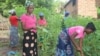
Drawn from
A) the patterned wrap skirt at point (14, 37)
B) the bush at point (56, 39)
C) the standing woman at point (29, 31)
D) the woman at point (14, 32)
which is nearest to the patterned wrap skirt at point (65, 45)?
the bush at point (56, 39)

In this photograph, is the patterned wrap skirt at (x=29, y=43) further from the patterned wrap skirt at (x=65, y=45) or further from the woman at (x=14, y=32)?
the woman at (x=14, y=32)

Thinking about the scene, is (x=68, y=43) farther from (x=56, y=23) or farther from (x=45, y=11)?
(x=45, y=11)

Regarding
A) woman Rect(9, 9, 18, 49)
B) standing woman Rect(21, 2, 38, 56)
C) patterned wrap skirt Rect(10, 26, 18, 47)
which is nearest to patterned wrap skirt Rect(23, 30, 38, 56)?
standing woman Rect(21, 2, 38, 56)

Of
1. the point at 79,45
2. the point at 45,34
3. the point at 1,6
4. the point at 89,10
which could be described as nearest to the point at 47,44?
the point at 45,34

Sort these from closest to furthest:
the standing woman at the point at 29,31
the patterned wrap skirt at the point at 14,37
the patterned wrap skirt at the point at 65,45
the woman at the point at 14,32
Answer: the patterned wrap skirt at the point at 65,45 < the standing woman at the point at 29,31 < the woman at the point at 14,32 < the patterned wrap skirt at the point at 14,37

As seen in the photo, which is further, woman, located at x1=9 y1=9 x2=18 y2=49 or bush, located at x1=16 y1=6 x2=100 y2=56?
woman, located at x1=9 y1=9 x2=18 y2=49

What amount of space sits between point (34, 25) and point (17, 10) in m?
5.01

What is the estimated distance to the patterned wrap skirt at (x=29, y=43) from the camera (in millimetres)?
7270

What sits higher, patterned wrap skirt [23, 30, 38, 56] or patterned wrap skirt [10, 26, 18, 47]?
→ patterned wrap skirt [23, 30, 38, 56]

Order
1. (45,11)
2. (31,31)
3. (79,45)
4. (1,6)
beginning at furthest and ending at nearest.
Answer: (1,6) → (45,11) → (31,31) → (79,45)

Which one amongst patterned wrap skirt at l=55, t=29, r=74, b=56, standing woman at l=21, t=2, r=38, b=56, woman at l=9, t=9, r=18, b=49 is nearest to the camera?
patterned wrap skirt at l=55, t=29, r=74, b=56

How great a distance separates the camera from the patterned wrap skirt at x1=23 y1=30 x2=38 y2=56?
727 cm

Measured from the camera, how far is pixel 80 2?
1728 cm

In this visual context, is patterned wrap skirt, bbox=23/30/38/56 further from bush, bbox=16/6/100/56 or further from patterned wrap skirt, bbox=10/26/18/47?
patterned wrap skirt, bbox=10/26/18/47
